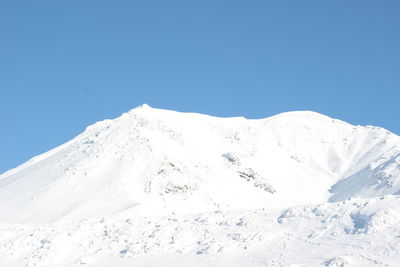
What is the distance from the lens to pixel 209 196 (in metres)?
45.0

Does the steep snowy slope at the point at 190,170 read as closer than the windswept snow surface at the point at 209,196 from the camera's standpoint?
No

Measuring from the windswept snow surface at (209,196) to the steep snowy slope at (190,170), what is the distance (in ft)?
0.57

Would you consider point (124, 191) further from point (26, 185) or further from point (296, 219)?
point (296, 219)

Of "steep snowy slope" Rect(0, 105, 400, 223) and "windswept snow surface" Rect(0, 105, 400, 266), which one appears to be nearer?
"windswept snow surface" Rect(0, 105, 400, 266)

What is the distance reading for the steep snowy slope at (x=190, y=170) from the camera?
41.4 metres

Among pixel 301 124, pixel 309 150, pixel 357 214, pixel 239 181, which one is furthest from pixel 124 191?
pixel 301 124

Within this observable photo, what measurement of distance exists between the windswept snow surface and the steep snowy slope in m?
0.17

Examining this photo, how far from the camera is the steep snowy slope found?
136 feet

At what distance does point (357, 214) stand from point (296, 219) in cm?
259

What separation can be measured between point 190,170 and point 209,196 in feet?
14.3

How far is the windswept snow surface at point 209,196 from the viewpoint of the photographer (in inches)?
803

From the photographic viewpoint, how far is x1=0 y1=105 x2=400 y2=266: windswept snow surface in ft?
66.9

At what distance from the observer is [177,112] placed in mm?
70812

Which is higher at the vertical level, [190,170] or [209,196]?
[190,170]
